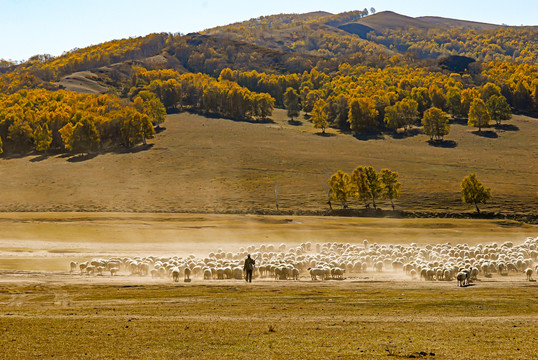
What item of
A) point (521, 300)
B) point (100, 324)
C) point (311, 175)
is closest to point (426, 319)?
point (521, 300)

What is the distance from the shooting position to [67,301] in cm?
2825

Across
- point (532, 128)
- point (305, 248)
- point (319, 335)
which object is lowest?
point (305, 248)

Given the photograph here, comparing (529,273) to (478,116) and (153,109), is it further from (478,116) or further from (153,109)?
(153,109)

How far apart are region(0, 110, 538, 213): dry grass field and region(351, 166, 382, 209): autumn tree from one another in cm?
501

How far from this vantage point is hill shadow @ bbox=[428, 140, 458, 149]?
152 m

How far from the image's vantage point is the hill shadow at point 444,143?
152 m

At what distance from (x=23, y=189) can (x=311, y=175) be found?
2283 inches

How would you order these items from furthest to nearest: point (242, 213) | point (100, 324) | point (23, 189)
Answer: point (23, 189) < point (242, 213) < point (100, 324)

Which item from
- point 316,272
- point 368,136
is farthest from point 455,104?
point 316,272

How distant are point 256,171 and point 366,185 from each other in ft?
97.1

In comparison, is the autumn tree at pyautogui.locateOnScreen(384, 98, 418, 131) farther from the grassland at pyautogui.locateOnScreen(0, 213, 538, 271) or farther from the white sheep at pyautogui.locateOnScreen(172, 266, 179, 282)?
the white sheep at pyautogui.locateOnScreen(172, 266, 179, 282)

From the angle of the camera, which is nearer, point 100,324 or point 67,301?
point 100,324

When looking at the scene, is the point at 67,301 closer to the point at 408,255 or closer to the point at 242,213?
the point at 408,255

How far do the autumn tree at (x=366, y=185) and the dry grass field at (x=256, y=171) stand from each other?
197 inches
